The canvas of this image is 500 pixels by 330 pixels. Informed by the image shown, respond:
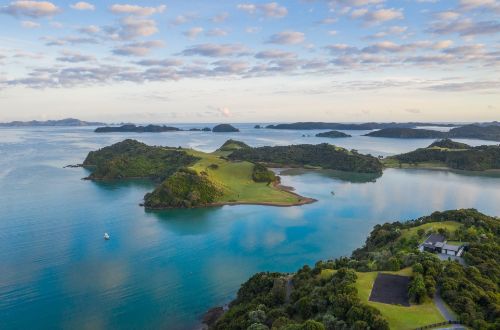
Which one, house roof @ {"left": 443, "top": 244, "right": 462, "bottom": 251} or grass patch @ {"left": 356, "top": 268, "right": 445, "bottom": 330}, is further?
house roof @ {"left": 443, "top": 244, "right": 462, "bottom": 251}

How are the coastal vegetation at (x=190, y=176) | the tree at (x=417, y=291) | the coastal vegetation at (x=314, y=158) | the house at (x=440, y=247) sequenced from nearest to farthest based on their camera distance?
the tree at (x=417, y=291) < the house at (x=440, y=247) < the coastal vegetation at (x=190, y=176) < the coastal vegetation at (x=314, y=158)

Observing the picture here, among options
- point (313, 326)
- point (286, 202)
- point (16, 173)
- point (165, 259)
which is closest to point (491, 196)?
point (286, 202)

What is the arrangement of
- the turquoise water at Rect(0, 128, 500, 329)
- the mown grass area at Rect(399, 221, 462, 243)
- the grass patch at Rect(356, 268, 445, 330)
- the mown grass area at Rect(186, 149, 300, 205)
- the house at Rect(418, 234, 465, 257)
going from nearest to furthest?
1. the grass patch at Rect(356, 268, 445, 330)
2. the house at Rect(418, 234, 465, 257)
3. the turquoise water at Rect(0, 128, 500, 329)
4. the mown grass area at Rect(399, 221, 462, 243)
5. the mown grass area at Rect(186, 149, 300, 205)

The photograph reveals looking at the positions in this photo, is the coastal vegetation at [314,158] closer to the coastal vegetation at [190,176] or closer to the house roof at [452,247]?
the coastal vegetation at [190,176]

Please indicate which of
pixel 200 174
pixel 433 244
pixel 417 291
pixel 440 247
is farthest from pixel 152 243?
pixel 417 291

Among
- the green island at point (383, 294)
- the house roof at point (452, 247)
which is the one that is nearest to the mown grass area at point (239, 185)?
the house roof at point (452, 247)

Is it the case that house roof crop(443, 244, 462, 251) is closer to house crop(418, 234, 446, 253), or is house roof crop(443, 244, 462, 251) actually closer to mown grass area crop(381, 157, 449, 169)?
house crop(418, 234, 446, 253)

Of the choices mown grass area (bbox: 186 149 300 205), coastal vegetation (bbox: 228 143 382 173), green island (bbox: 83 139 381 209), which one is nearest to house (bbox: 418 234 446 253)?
green island (bbox: 83 139 381 209)
